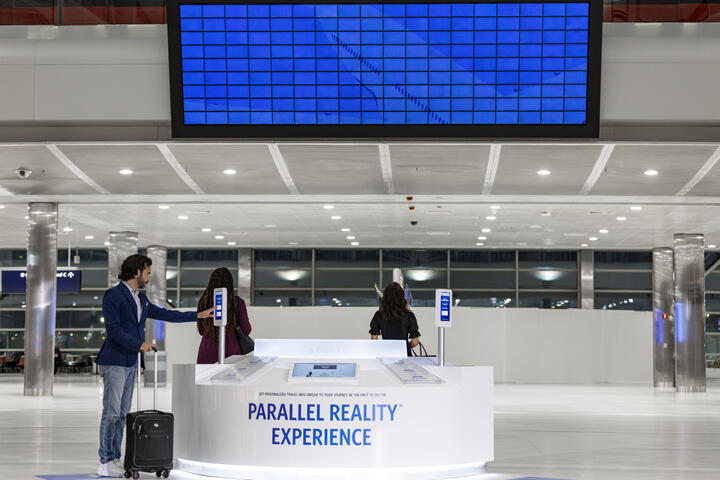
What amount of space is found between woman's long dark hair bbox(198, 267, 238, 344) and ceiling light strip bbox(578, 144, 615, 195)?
291 inches

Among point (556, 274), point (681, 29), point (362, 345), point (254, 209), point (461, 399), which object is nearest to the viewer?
point (461, 399)

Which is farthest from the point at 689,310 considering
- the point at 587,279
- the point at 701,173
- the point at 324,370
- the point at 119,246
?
the point at 324,370

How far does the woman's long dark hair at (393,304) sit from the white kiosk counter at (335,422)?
316 cm

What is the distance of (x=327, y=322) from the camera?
87.3ft

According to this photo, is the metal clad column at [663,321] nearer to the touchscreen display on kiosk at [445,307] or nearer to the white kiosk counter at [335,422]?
the touchscreen display on kiosk at [445,307]

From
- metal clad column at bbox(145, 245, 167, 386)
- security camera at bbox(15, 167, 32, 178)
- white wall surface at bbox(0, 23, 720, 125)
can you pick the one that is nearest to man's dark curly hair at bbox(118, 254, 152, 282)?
white wall surface at bbox(0, 23, 720, 125)

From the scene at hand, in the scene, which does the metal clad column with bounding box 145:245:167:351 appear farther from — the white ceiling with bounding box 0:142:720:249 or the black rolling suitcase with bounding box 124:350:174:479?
the black rolling suitcase with bounding box 124:350:174:479

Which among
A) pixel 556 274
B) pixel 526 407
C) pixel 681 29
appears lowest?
pixel 526 407

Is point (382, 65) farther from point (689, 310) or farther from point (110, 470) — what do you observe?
point (689, 310)

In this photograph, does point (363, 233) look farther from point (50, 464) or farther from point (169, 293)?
point (50, 464)

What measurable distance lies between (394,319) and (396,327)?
93 mm

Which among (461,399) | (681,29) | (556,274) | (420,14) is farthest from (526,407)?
(556,274)

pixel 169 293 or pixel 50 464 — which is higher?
pixel 169 293

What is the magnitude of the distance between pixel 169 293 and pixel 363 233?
9018 millimetres
